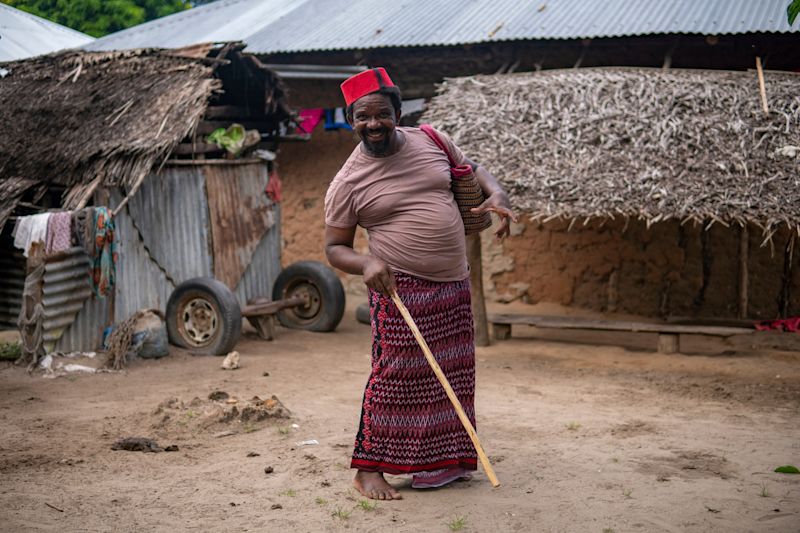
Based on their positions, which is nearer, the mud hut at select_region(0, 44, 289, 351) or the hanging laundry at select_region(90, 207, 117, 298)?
the hanging laundry at select_region(90, 207, 117, 298)

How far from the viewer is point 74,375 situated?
7867 millimetres

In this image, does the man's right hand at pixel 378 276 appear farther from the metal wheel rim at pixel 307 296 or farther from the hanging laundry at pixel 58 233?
the metal wheel rim at pixel 307 296

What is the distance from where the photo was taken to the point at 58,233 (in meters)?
7.82

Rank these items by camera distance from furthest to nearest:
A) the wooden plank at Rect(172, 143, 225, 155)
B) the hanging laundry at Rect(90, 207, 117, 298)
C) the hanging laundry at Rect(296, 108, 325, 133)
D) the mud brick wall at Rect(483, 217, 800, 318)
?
1. the hanging laundry at Rect(296, 108, 325, 133)
2. the mud brick wall at Rect(483, 217, 800, 318)
3. the wooden plank at Rect(172, 143, 225, 155)
4. the hanging laundry at Rect(90, 207, 117, 298)

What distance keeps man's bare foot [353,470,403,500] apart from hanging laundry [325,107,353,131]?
27.1 ft

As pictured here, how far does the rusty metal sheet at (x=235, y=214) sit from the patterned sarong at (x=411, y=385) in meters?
5.70

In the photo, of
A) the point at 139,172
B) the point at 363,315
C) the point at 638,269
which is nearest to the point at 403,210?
the point at 139,172

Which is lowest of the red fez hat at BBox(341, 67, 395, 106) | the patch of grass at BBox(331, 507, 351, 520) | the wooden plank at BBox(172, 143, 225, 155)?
the patch of grass at BBox(331, 507, 351, 520)

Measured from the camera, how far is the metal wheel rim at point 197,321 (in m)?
8.91

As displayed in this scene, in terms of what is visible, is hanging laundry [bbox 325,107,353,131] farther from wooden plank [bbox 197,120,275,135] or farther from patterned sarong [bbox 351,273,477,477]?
patterned sarong [bbox 351,273,477,477]

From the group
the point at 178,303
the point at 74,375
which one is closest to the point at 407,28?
the point at 178,303

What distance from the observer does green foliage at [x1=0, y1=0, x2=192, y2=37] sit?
68.9ft

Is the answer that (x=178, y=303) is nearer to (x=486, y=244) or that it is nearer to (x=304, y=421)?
(x=304, y=421)

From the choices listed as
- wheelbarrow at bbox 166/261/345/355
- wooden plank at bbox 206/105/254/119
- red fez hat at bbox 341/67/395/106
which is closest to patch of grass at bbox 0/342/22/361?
wheelbarrow at bbox 166/261/345/355
